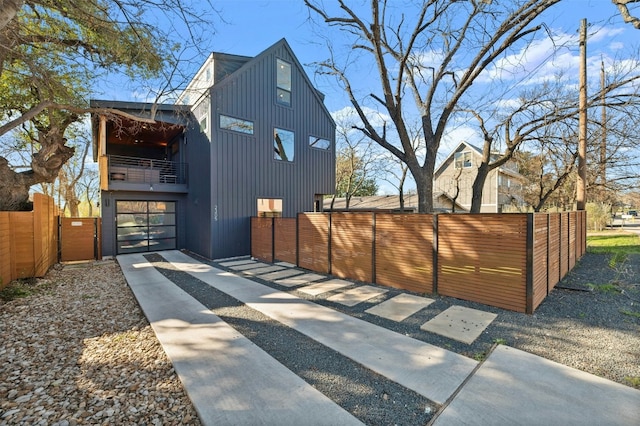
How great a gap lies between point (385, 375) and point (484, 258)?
10.1 ft

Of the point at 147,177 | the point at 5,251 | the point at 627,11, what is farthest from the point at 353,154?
the point at 5,251

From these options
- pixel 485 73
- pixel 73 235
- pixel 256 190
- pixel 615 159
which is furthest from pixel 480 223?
pixel 73 235

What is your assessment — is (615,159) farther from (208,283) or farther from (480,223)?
(208,283)

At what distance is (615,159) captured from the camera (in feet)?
35.0

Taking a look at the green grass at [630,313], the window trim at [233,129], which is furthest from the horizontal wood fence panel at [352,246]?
the window trim at [233,129]

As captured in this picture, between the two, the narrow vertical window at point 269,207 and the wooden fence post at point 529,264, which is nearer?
the wooden fence post at point 529,264

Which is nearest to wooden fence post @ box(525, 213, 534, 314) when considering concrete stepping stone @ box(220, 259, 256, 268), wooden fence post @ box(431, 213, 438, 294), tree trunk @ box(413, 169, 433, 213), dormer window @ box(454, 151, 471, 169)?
wooden fence post @ box(431, 213, 438, 294)

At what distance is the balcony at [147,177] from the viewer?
10516 mm

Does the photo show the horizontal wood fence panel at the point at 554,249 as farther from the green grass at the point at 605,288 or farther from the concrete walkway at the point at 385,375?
the concrete walkway at the point at 385,375

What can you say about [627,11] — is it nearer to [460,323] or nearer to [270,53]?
[460,323]

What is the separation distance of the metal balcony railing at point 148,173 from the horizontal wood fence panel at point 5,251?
16.6 ft

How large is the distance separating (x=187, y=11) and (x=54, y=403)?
5613 millimetres

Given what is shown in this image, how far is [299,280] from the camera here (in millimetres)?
6770

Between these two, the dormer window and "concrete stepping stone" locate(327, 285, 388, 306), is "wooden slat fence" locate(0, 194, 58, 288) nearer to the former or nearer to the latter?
"concrete stepping stone" locate(327, 285, 388, 306)
